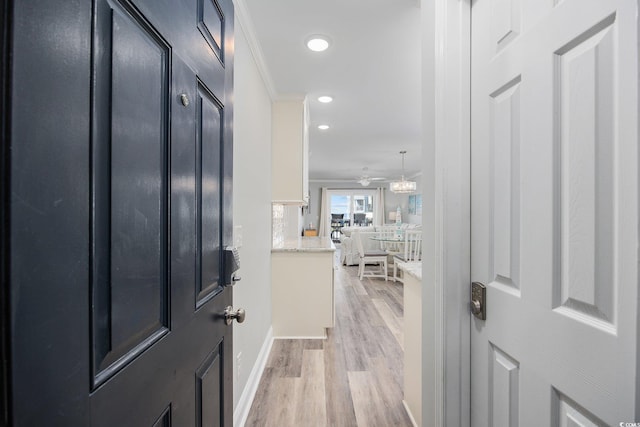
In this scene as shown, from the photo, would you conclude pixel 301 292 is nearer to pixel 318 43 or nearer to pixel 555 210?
pixel 318 43

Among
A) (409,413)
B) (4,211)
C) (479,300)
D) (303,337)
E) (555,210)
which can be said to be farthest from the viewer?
(303,337)

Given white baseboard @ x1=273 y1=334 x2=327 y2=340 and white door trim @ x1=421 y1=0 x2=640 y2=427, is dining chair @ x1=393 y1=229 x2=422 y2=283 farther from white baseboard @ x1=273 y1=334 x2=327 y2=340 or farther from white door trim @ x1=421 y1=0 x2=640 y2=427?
white door trim @ x1=421 y1=0 x2=640 y2=427

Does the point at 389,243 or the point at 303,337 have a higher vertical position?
the point at 389,243

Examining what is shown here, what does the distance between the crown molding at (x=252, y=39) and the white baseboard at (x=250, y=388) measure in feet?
7.18

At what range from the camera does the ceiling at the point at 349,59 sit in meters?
1.64

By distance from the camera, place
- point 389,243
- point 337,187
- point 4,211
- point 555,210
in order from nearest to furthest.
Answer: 1. point 4,211
2. point 555,210
3. point 389,243
4. point 337,187

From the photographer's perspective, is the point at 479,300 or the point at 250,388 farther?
the point at 250,388

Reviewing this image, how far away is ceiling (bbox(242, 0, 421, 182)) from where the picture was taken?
1637mm

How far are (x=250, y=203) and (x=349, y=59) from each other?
1287mm

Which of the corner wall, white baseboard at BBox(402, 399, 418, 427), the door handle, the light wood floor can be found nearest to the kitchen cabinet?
white baseboard at BBox(402, 399, 418, 427)

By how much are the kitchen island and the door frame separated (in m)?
2.54

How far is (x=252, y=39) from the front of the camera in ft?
6.16

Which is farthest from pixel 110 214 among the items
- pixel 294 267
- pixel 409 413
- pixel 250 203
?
pixel 294 267

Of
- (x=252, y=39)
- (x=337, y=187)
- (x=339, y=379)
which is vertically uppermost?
(x=252, y=39)
